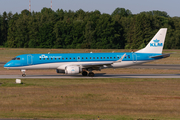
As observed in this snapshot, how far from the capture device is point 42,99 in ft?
79.8

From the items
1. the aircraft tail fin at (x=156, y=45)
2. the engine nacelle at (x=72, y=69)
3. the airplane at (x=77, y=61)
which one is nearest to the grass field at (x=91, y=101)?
the engine nacelle at (x=72, y=69)

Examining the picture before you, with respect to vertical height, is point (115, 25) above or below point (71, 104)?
above

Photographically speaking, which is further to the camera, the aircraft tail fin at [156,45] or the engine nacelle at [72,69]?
the aircraft tail fin at [156,45]

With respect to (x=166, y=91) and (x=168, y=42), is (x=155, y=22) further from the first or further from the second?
(x=166, y=91)

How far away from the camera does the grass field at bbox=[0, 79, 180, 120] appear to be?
1902cm


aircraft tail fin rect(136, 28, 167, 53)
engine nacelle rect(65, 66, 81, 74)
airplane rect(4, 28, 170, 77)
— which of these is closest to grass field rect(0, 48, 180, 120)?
engine nacelle rect(65, 66, 81, 74)

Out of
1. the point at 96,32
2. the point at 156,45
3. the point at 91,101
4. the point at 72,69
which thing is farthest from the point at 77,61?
the point at 96,32

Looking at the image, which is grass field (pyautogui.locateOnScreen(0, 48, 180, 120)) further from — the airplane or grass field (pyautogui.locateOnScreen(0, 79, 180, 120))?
the airplane

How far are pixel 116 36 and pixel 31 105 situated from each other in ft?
385

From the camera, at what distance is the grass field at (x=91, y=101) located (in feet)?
62.4

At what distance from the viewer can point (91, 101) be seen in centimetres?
2355

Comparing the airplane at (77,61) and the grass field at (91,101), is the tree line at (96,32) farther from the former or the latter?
the grass field at (91,101)

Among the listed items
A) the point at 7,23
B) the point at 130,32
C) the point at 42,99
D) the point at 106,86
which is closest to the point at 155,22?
the point at 130,32

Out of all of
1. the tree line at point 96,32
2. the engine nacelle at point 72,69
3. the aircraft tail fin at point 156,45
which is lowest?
the engine nacelle at point 72,69
